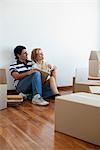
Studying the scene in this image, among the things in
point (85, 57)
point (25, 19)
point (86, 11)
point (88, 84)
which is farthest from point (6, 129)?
point (86, 11)

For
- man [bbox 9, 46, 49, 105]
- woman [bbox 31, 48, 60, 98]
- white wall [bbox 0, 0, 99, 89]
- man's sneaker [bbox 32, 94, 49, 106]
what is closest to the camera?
man's sneaker [bbox 32, 94, 49, 106]

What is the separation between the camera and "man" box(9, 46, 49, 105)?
375 cm

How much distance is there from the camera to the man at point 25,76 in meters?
3.75

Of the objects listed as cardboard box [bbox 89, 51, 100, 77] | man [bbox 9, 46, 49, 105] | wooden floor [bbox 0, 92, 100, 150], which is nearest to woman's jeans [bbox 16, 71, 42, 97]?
man [bbox 9, 46, 49, 105]

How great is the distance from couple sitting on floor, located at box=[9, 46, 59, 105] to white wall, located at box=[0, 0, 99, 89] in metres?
0.28

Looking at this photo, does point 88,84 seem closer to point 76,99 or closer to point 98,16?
point 76,99

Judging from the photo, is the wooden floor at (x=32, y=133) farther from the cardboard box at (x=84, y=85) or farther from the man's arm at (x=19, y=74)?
the man's arm at (x=19, y=74)

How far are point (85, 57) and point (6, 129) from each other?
2.85m

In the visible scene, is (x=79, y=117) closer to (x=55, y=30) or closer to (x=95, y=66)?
(x=95, y=66)

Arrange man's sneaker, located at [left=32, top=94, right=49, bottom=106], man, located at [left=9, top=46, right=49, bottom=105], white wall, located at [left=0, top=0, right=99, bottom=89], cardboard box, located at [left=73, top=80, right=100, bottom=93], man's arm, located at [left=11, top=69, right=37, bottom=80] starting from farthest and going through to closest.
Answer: white wall, located at [left=0, top=0, right=99, bottom=89] → man's arm, located at [left=11, top=69, right=37, bottom=80] → man, located at [left=9, top=46, right=49, bottom=105] → man's sneaker, located at [left=32, top=94, right=49, bottom=106] → cardboard box, located at [left=73, top=80, right=100, bottom=93]

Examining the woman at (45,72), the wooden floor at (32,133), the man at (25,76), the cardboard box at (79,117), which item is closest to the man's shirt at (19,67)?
the man at (25,76)

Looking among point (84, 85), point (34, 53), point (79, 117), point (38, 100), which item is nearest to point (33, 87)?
point (38, 100)

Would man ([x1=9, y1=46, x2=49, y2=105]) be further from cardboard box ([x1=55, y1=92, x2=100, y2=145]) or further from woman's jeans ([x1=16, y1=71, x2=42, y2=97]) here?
cardboard box ([x1=55, y1=92, x2=100, y2=145])

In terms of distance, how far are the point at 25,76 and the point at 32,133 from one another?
156 centimetres
